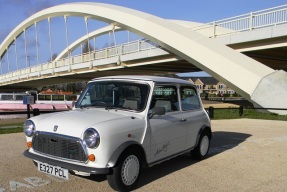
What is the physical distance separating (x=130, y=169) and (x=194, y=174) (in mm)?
1522

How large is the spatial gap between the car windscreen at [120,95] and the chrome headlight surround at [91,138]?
1.02 meters

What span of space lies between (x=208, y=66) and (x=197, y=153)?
1512 cm

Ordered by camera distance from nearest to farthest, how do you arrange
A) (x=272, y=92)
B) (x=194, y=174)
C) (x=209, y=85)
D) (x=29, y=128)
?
(x=29, y=128) → (x=194, y=174) → (x=272, y=92) → (x=209, y=85)

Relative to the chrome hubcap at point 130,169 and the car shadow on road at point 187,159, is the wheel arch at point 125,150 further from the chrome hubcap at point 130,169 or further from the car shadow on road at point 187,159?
the car shadow on road at point 187,159

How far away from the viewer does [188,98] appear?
249 inches

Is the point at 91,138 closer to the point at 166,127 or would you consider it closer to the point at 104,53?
the point at 166,127

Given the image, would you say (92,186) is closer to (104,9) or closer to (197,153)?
(197,153)

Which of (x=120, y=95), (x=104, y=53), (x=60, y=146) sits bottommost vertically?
(x=60, y=146)

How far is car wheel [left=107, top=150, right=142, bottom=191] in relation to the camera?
4.34 meters

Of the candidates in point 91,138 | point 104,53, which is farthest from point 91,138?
point 104,53

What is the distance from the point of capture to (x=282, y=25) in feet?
60.1

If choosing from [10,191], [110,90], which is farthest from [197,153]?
[10,191]

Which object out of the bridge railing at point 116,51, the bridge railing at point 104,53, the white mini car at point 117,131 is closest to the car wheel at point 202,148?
the white mini car at point 117,131

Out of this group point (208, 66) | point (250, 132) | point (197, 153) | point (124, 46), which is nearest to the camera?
point (197, 153)
